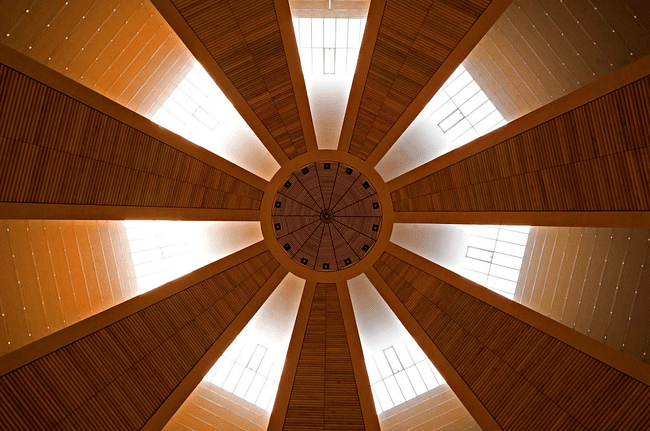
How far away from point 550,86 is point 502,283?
180 inches

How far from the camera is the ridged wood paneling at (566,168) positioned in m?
7.79

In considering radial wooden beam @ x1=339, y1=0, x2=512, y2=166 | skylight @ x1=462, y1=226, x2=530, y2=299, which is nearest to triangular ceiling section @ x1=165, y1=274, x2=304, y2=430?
radial wooden beam @ x1=339, y1=0, x2=512, y2=166

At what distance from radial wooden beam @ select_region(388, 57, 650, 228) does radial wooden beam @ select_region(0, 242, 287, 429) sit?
13.1 feet

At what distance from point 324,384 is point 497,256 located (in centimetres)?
510

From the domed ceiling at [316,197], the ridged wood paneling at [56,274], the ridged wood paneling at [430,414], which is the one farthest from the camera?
the ridged wood paneling at [430,414]

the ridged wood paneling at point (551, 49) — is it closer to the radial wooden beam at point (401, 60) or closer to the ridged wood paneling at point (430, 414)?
the radial wooden beam at point (401, 60)

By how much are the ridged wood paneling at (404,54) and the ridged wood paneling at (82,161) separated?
3.29 metres

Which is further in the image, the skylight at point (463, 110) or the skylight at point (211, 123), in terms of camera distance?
the skylight at point (463, 110)

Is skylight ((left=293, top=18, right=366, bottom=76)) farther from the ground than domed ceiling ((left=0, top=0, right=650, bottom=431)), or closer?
farther from the ground

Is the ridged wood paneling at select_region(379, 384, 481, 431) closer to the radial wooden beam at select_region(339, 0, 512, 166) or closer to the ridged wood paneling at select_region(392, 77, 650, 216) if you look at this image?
the ridged wood paneling at select_region(392, 77, 650, 216)

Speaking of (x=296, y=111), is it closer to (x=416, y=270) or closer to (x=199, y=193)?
(x=199, y=193)

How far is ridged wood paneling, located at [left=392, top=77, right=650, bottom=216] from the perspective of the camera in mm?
7793

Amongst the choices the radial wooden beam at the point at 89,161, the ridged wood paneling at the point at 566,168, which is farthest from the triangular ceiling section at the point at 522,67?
the radial wooden beam at the point at 89,161

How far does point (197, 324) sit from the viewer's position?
9.75m
